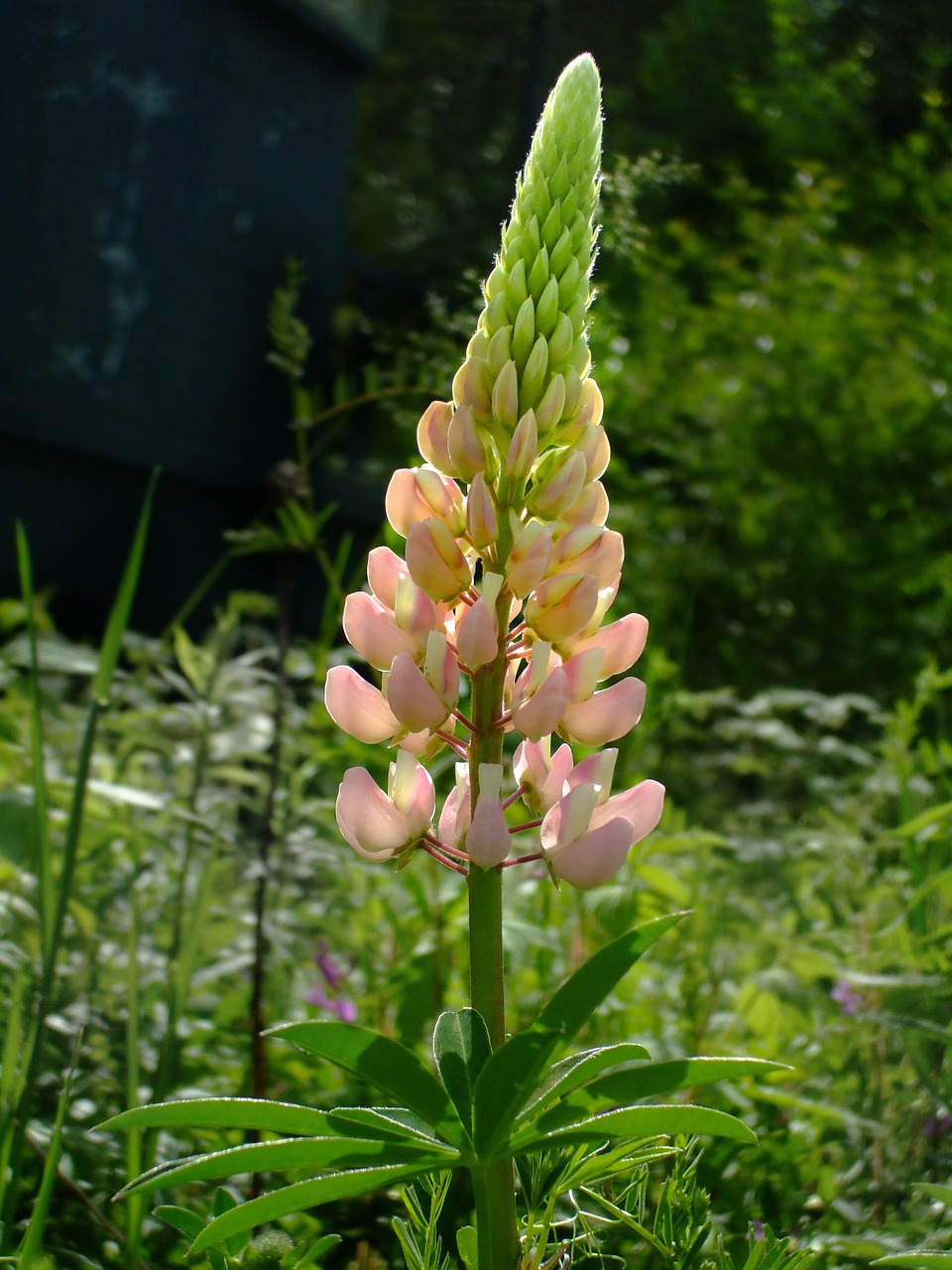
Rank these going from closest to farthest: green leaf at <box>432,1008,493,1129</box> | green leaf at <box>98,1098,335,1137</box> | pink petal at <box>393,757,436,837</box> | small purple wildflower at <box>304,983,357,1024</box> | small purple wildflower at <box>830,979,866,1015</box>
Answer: green leaf at <box>98,1098,335,1137</box> < green leaf at <box>432,1008,493,1129</box> < pink petal at <box>393,757,436,837</box> < small purple wildflower at <box>830,979,866,1015</box> < small purple wildflower at <box>304,983,357,1024</box>

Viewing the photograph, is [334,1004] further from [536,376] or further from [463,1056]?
[536,376]

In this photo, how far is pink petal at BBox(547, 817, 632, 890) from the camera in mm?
927

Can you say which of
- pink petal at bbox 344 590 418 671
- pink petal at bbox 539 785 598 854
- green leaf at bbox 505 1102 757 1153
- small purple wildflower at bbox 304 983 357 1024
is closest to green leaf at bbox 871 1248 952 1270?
green leaf at bbox 505 1102 757 1153

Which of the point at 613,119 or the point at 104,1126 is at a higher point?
the point at 613,119

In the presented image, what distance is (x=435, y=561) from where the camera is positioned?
0.99 meters

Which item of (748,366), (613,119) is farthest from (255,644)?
(613,119)

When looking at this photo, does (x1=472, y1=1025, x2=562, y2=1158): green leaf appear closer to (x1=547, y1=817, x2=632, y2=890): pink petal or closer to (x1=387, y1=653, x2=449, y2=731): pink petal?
(x1=547, y1=817, x2=632, y2=890): pink petal

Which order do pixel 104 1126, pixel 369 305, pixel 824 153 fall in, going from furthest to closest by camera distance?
pixel 824 153
pixel 369 305
pixel 104 1126

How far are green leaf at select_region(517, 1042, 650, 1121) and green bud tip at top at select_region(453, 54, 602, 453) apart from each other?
49cm

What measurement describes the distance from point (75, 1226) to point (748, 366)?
5920mm

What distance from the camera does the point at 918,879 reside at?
5.67 ft

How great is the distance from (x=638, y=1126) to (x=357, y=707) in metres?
0.40

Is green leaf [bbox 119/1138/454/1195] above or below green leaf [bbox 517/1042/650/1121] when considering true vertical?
below

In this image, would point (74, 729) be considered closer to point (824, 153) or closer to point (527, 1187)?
point (527, 1187)
